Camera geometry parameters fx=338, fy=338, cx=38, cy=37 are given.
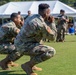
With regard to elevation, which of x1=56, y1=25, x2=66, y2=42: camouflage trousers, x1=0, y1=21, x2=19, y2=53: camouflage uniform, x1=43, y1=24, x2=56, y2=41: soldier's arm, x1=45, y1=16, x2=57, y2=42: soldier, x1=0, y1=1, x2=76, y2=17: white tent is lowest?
x1=0, y1=1, x2=76, y2=17: white tent

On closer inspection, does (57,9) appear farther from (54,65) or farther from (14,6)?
(54,65)

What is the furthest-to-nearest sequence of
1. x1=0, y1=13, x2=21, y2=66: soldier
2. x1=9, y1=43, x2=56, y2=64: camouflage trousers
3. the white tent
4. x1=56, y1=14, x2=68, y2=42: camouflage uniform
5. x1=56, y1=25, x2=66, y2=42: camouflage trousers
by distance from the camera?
the white tent, x1=56, y1=25, x2=66, y2=42: camouflage trousers, x1=56, y1=14, x2=68, y2=42: camouflage uniform, x1=0, y1=13, x2=21, y2=66: soldier, x1=9, y1=43, x2=56, y2=64: camouflage trousers

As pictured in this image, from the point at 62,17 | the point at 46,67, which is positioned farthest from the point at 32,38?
the point at 62,17

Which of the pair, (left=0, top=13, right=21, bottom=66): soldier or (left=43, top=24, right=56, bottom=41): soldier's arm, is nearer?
(left=43, top=24, right=56, bottom=41): soldier's arm

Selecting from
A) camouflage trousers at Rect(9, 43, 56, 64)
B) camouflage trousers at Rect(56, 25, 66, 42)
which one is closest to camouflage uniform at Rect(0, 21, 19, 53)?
camouflage trousers at Rect(9, 43, 56, 64)

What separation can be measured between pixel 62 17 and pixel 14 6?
13363 millimetres

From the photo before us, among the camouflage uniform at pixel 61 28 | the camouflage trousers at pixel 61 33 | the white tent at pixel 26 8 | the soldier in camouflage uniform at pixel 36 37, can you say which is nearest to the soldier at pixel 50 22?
the soldier in camouflage uniform at pixel 36 37

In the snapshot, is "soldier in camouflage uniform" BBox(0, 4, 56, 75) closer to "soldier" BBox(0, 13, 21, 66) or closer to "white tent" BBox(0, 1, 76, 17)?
"soldier" BBox(0, 13, 21, 66)

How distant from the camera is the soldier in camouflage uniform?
20.9 feet

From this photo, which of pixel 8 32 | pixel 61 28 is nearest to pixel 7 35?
pixel 8 32

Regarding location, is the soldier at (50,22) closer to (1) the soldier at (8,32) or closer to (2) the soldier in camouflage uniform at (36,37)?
(2) the soldier in camouflage uniform at (36,37)

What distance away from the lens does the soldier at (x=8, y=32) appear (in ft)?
25.3

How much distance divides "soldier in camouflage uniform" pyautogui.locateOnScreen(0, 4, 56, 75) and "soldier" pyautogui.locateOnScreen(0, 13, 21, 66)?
3.11 feet

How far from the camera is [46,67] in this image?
8281 mm
